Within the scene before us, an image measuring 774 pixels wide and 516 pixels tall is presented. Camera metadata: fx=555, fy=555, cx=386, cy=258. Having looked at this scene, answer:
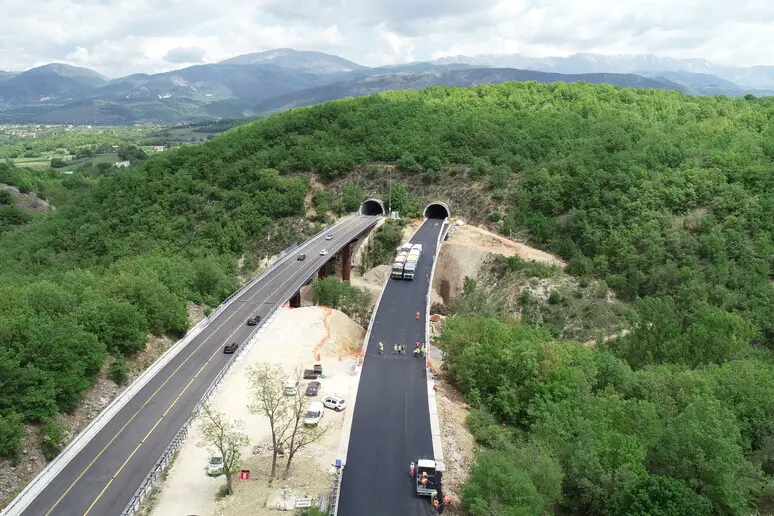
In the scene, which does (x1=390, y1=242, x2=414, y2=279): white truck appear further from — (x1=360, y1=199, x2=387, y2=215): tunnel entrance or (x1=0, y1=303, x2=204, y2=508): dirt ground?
(x1=360, y1=199, x2=387, y2=215): tunnel entrance

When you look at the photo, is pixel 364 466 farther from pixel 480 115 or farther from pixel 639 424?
pixel 480 115

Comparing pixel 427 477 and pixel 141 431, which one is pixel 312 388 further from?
pixel 427 477

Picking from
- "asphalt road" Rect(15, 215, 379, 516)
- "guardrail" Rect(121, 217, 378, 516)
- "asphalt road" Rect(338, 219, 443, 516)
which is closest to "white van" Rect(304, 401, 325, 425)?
"asphalt road" Rect(338, 219, 443, 516)

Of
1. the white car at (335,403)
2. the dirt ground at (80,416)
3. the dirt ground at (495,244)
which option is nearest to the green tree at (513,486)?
the white car at (335,403)

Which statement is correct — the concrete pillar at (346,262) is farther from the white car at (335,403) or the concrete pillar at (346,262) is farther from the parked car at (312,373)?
the white car at (335,403)

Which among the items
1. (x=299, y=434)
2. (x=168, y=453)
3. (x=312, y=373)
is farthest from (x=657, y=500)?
(x=168, y=453)

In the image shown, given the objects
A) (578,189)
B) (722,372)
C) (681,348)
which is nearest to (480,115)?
(578,189)
